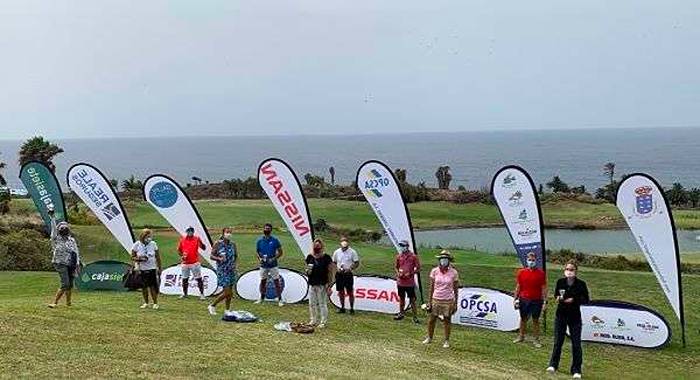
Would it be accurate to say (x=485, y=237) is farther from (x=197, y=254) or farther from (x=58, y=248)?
(x=58, y=248)

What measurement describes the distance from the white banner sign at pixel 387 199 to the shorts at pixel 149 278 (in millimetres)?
5202

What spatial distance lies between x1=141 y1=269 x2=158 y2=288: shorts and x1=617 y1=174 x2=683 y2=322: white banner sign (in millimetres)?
9053

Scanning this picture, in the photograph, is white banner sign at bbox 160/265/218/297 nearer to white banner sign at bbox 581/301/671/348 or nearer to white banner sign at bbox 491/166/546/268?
white banner sign at bbox 491/166/546/268

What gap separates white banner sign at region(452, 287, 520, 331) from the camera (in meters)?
15.9

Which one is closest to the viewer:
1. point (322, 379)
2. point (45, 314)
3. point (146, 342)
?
point (322, 379)

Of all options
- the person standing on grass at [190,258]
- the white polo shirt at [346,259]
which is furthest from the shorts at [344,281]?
the person standing on grass at [190,258]

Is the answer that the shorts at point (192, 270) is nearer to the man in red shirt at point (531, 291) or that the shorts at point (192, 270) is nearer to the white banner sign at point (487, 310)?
the white banner sign at point (487, 310)

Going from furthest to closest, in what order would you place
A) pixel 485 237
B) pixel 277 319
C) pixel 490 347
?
pixel 485 237 → pixel 277 319 → pixel 490 347

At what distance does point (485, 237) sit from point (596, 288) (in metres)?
27.1

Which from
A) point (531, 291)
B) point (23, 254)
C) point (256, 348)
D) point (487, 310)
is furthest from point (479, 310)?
point (23, 254)

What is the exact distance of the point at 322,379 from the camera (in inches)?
402

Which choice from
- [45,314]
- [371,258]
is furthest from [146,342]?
[371,258]

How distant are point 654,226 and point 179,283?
10924mm

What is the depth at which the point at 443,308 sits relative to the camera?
44.0 ft
